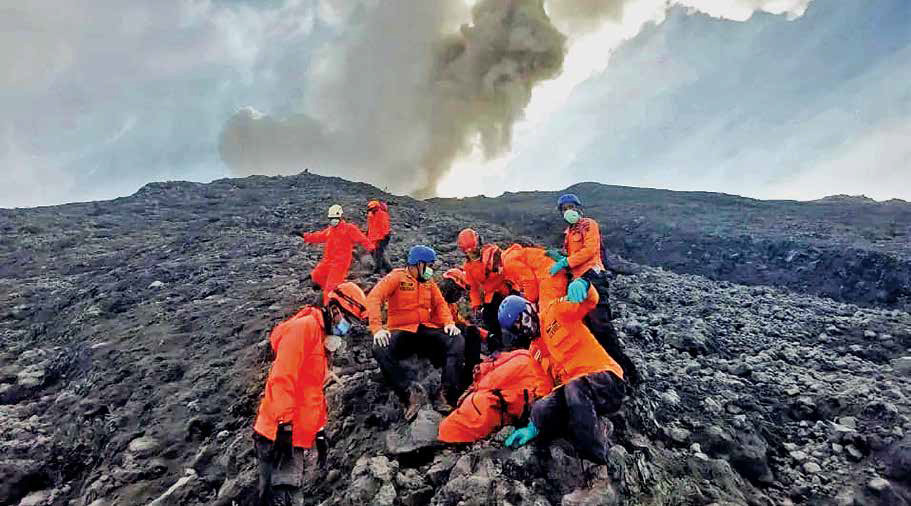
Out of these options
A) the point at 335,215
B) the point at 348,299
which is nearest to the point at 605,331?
the point at 348,299

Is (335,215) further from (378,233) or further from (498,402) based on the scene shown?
(498,402)

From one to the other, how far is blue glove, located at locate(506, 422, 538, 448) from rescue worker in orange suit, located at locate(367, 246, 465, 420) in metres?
1.00

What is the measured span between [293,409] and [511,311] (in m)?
2.00

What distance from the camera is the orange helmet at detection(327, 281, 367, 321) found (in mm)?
4656

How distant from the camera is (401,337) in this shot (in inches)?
221

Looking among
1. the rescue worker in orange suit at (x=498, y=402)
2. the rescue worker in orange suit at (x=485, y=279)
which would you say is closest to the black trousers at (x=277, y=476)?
the rescue worker in orange suit at (x=498, y=402)

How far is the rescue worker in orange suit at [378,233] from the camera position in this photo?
9773 millimetres

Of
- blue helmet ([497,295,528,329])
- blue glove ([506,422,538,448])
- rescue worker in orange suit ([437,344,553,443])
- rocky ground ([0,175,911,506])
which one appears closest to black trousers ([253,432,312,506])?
rocky ground ([0,175,911,506])

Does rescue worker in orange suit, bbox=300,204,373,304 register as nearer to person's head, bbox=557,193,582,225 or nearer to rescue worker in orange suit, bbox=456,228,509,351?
rescue worker in orange suit, bbox=456,228,509,351

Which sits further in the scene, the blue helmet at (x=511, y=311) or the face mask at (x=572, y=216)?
the face mask at (x=572, y=216)

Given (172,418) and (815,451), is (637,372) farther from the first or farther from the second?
(172,418)

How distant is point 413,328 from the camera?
18.7 feet

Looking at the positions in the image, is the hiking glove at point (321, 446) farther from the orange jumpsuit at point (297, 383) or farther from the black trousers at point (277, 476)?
the black trousers at point (277, 476)

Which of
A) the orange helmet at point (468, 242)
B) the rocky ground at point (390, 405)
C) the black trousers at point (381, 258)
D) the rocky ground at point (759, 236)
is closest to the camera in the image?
the rocky ground at point (390, 405)
